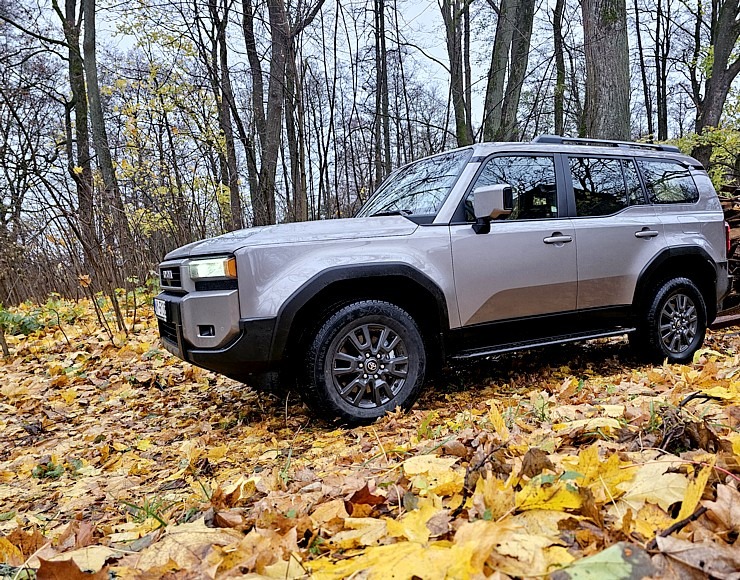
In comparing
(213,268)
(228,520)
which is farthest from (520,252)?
(228,520)

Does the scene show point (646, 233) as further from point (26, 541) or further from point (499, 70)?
point (499, 70)

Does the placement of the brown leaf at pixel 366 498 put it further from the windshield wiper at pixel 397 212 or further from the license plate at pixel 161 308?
the windshield wiper at pixel 397 212

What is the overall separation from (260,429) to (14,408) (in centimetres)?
242

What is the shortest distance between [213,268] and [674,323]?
13.2ft

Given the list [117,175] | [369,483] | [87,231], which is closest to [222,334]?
[369,483]

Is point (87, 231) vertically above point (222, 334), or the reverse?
point (87, 231)

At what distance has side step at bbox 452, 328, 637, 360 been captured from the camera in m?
3.75

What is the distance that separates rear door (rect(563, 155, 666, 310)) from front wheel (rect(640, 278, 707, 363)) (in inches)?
12.7

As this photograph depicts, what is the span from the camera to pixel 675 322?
468 cm

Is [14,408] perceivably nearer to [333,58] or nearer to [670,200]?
[670,200]

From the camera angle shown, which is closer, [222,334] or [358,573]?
[358,573]

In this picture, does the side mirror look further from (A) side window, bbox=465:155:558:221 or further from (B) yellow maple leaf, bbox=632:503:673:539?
(B) yellow maple leaf, bbox=632:503:673:539

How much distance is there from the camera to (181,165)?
8891mm

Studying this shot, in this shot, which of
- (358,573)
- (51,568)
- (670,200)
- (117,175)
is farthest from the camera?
(117,175)
